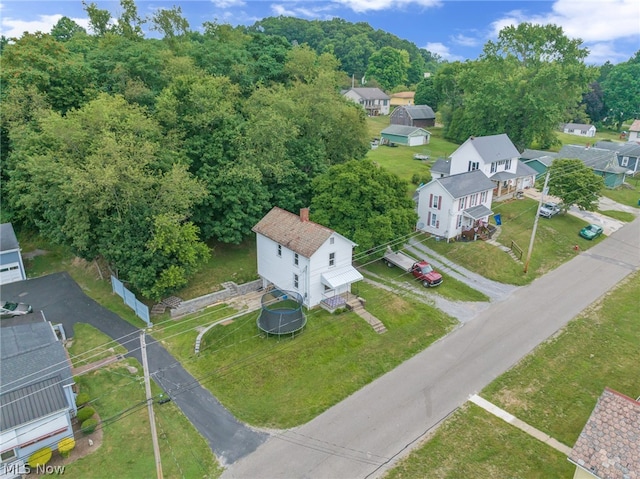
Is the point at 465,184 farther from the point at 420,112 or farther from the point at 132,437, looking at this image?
the point at 420,112

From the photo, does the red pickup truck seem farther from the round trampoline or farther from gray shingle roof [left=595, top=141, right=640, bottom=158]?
gray shingle roof [left=595, top=141, right=640, bottom=158]

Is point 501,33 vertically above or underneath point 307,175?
above

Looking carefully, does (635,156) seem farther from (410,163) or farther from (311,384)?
(311,384)

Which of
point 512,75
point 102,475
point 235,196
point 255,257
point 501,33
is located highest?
point 501,33

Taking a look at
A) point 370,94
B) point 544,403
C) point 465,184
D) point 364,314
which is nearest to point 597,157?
point 465,184

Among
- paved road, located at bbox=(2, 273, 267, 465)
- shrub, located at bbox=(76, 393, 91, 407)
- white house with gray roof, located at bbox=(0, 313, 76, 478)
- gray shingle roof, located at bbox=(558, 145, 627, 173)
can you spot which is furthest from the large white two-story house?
white house with gray roof, located at bbox=(0, 313, 76, 478)

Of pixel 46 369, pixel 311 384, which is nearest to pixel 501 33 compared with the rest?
pixel 311 384
